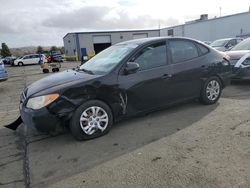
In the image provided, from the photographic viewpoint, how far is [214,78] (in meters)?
5.56

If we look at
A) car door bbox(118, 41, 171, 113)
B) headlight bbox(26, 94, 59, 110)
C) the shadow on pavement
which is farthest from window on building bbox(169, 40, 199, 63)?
headlight bbox(26, 94, 59, 110)

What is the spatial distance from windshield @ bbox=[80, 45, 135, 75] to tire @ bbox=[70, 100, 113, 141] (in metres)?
0.65

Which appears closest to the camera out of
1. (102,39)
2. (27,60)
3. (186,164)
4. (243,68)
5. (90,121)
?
(186,164)

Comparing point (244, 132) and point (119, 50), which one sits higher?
point (119, 50)

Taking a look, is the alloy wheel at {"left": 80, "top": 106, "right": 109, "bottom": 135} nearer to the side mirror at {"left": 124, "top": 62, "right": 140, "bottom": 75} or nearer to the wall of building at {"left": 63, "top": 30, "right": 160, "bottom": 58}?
the side mirror at {"left": 124, "top": 62, "right": 140, "bottom": 75}

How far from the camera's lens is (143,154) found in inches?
136

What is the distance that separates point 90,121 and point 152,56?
1.75 m

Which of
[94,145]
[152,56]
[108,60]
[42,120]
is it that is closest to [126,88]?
[108,60]

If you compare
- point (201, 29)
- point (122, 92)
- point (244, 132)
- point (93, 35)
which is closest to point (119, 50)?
point (122, 92)

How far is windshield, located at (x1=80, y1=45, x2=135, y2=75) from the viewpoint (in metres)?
4.47

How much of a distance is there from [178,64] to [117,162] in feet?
8.33

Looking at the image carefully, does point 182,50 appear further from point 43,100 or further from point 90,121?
point 43,100

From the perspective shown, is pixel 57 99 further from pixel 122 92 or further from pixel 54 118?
pixel 122 92

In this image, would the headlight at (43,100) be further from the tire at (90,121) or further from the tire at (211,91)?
the tire at (211,91)
